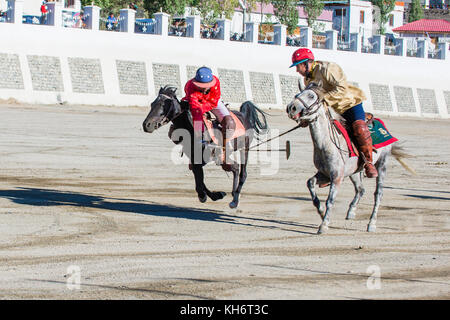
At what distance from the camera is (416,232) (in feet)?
38.4

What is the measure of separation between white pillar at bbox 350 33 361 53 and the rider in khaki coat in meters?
47.8

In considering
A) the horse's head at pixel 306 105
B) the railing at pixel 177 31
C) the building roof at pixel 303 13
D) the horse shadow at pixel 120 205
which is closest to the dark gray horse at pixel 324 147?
the horse's head at pixel 306 105

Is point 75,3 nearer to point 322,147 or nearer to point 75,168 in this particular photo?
point 75,168

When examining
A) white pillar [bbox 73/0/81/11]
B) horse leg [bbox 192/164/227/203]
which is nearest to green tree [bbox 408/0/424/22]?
white pillar [bbox 73/0/81/11]

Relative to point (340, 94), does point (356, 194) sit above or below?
Answer: below

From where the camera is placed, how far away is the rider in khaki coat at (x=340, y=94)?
11.6 meters

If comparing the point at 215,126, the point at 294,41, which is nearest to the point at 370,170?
the point at 215,126

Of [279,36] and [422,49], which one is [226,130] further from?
[422,49]

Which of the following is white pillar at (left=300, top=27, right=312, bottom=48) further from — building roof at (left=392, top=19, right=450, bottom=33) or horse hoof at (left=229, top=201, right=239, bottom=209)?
building roof at (left=392, top=19, right=450, bottom=33)

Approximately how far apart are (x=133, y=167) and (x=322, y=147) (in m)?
8.04

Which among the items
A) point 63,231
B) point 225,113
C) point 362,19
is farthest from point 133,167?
point 362,19

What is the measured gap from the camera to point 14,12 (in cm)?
4325

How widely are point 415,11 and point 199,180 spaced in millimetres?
126182

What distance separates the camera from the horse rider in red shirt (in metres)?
12.7
